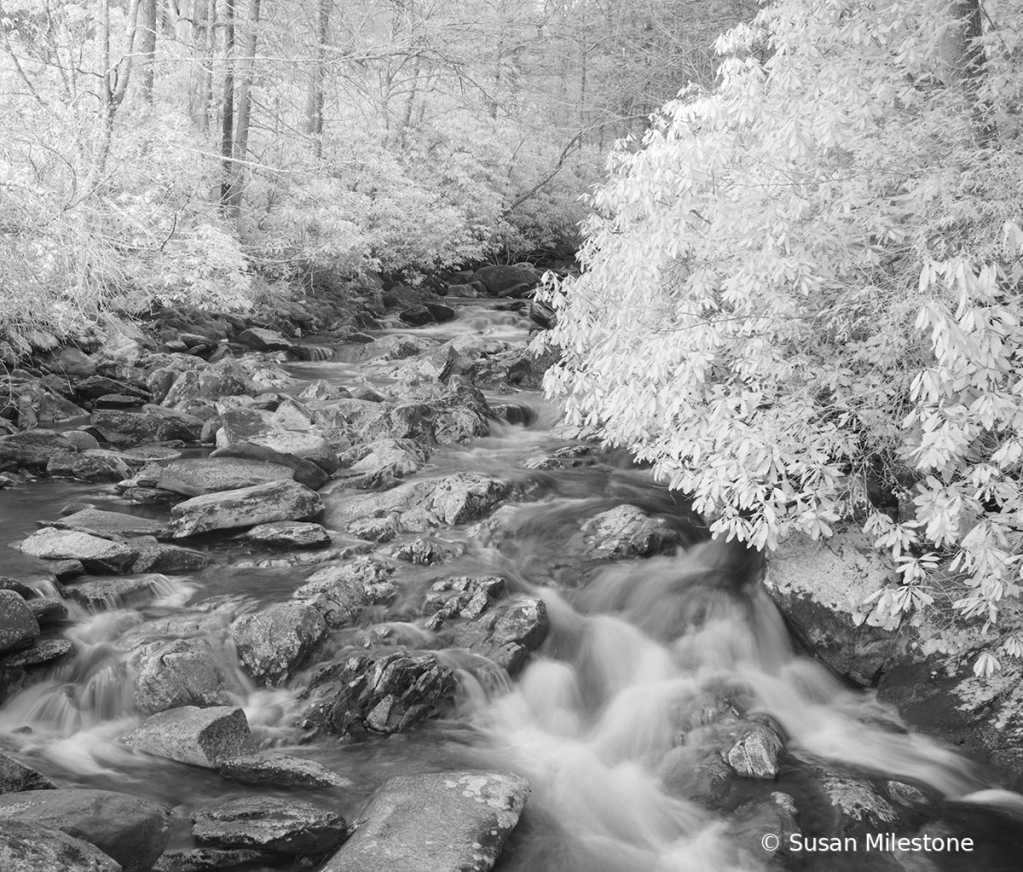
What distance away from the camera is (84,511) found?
8.09 metres

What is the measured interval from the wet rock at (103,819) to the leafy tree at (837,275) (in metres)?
3.79

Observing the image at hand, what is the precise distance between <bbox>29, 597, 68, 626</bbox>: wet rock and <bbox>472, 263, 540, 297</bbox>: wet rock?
17.8 metres

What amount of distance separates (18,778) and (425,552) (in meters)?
3.77

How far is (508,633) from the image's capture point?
6.46 m

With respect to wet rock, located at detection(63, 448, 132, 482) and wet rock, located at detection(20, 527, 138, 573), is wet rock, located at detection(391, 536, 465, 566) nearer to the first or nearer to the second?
wet rock, located at detection(20, 527, 138, 573)

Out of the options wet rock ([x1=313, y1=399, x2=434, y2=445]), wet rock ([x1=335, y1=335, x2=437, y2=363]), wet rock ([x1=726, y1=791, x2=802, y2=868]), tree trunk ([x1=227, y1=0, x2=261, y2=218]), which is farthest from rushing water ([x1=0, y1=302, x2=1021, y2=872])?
tree trunk ([x1=227, y1=0, x2=261, y2=218])

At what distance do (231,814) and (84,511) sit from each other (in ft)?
15.5

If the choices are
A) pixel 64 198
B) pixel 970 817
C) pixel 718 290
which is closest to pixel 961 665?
pixel 970 817

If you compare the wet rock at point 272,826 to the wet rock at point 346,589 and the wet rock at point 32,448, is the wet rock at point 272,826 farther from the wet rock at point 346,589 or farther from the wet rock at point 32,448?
the wet rock at point 32,448

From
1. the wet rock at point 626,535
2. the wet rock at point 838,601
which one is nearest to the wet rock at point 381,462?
the wet rock at point 626,535

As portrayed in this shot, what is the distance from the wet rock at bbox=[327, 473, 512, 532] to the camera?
850cm

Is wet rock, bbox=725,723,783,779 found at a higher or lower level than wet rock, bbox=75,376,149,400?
lower

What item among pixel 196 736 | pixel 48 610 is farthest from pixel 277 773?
pixel 48 610

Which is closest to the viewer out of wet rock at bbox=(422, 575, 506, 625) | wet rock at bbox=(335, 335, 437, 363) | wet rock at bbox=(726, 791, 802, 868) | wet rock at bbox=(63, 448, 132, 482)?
wet rock at bbox=(726, 791, 802, 868)
